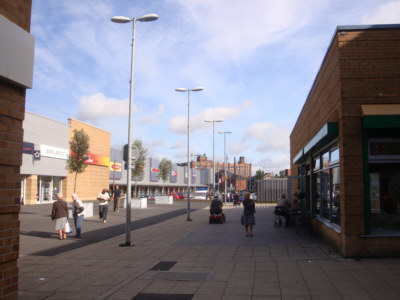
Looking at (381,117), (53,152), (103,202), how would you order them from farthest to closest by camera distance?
(53,152), (103,202), (381,117)

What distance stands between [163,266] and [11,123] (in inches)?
225

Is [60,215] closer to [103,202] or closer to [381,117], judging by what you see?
[103,202]

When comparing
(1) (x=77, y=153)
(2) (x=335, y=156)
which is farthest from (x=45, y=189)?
(2) (x=335, y=156)

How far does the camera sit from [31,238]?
13.4m

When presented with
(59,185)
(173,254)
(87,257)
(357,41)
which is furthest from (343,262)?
(59,185)

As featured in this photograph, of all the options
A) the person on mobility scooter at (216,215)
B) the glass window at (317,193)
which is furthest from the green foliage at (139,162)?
the glass window at (317,193)

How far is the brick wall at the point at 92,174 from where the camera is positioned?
39281mm

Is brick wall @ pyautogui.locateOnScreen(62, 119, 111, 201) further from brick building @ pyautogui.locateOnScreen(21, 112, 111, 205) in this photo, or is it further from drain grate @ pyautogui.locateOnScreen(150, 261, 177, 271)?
drain grate @ pyautogui.locateOnScreen(150, 261, 177, 271)

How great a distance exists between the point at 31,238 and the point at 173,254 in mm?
6036

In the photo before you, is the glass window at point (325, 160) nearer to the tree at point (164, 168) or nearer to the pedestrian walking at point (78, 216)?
Answer: the pedestrian walking at point (78, 216)

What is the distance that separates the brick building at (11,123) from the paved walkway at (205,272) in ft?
8.75

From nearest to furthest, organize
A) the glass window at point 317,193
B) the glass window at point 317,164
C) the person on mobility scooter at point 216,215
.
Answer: the glass window at point 317,164
the glass window at point 317,193
the person on mobility scooter at point 216,215

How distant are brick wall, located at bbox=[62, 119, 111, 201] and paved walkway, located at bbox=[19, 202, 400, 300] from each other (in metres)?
27.6

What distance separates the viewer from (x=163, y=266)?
8789 millimetres
